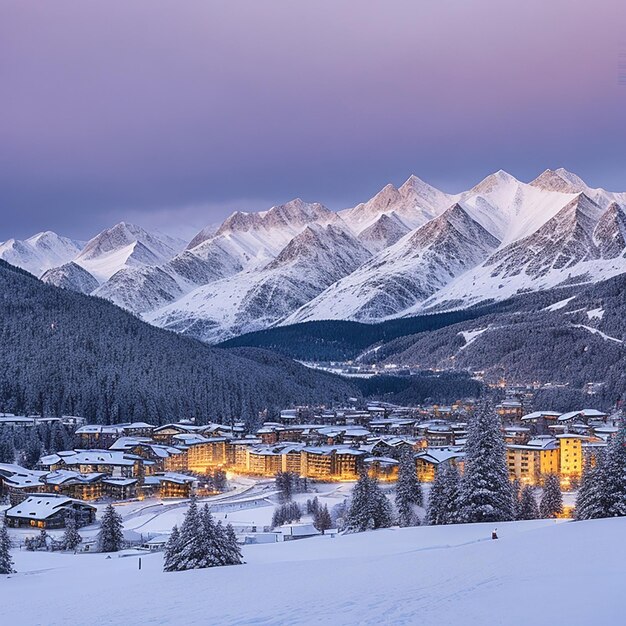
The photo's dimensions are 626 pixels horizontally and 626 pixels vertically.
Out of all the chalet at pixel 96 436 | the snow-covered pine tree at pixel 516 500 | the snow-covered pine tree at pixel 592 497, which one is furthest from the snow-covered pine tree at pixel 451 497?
the chalet at pixel 96 436

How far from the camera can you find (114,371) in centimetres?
14375

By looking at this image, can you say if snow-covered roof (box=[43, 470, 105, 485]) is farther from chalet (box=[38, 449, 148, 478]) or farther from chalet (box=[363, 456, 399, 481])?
chalet (box=[363, 456, 399, 481])

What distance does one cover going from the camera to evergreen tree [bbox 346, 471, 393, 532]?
161 feet

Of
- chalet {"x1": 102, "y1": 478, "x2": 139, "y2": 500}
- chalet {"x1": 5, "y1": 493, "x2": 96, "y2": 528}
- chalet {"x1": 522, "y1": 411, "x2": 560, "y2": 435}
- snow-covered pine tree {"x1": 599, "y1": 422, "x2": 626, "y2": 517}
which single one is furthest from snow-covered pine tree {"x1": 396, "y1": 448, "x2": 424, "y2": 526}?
chalet {"x1": 522, "y1": 411, "x2": 560, "y2": 435}

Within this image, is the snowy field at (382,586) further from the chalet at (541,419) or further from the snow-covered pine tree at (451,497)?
the chalet at (541,419)

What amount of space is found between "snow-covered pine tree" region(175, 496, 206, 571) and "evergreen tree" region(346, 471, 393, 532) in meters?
15.5

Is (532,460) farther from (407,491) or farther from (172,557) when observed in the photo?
(172,557)

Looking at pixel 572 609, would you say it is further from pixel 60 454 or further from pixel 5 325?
pixel 5 325

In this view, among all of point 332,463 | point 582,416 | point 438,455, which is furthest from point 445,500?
point 582,416

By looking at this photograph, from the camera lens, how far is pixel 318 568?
29.6 m

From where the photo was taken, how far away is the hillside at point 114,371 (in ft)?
440

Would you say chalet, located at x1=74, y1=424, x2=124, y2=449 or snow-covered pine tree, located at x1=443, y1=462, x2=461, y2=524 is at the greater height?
chalet, located at x1=74, y1=424, x2=124, y2=449

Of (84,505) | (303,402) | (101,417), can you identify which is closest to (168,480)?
(84,505)

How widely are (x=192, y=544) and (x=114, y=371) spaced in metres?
113
